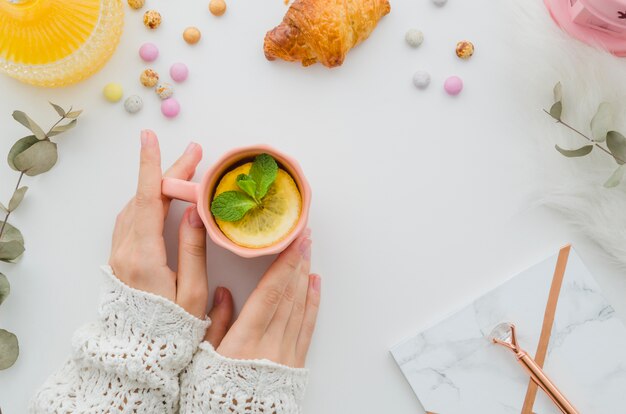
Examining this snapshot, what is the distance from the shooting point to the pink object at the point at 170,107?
99 centimetres

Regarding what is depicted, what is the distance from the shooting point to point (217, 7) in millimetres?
983

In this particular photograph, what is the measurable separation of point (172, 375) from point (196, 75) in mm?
470

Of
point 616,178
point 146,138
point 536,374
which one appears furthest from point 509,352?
point 146,138

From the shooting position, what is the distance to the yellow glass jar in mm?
907

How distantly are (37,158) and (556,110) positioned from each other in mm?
810

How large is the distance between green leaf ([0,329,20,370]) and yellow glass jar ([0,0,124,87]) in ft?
1.32

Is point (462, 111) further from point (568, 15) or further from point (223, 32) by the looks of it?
point (223, 32)

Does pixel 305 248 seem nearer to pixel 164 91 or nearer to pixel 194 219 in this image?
pixel 194 219

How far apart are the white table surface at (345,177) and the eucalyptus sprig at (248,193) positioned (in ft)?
0.45

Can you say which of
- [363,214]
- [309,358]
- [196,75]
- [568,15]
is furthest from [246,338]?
[568,15]

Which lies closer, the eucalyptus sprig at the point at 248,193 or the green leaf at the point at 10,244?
the eucalyptus sprig at the point at 248,193

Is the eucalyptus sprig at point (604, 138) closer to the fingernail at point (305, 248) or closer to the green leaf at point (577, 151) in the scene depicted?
the green leaf at point (577, 151)

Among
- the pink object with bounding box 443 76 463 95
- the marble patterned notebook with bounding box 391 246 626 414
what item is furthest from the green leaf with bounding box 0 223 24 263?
the pink object with bounding box 443 76 463 95

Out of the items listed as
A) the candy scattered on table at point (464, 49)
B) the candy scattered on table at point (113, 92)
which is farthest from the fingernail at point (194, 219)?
the candy scattered on table at point (464, 49)
